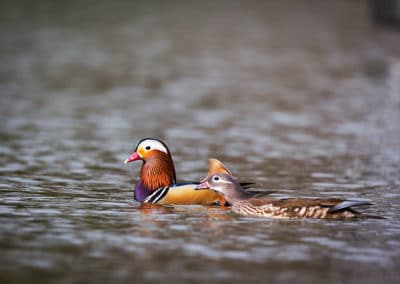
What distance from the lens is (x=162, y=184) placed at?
442 inches

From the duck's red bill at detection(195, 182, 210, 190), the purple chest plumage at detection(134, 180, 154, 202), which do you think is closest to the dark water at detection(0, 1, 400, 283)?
the purple chest plumage at detection(134, 180, 154, 202)

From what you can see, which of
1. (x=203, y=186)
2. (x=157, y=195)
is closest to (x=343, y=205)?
(x=203, y=186)

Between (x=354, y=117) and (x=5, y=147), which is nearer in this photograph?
(x=5, y=147)

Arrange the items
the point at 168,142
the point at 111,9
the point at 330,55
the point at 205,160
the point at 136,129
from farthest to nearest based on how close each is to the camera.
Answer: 1. the point at 111,9
2. the point at 330,55
3. the point at 136,129
4. the point at 168,142
5. the point at 205,160

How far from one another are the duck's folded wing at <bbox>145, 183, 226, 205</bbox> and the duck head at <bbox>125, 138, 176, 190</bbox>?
0.67 ft

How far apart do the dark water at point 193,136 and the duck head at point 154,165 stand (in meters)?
0.34

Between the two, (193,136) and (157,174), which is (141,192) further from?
(193,136)

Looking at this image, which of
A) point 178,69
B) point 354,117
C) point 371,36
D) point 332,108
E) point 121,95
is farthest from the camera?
point 371,36

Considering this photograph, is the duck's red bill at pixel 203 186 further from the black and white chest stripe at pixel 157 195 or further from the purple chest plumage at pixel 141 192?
the purple chest plumage at pixel 141 192

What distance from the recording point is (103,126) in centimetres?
1773

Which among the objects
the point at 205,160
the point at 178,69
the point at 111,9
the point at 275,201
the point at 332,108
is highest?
the point at 111,9

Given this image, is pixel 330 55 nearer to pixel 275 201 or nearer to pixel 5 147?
pixel 5 147

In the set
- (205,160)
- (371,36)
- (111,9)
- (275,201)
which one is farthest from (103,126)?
(111,9)

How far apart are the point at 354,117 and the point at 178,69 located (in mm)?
8177
